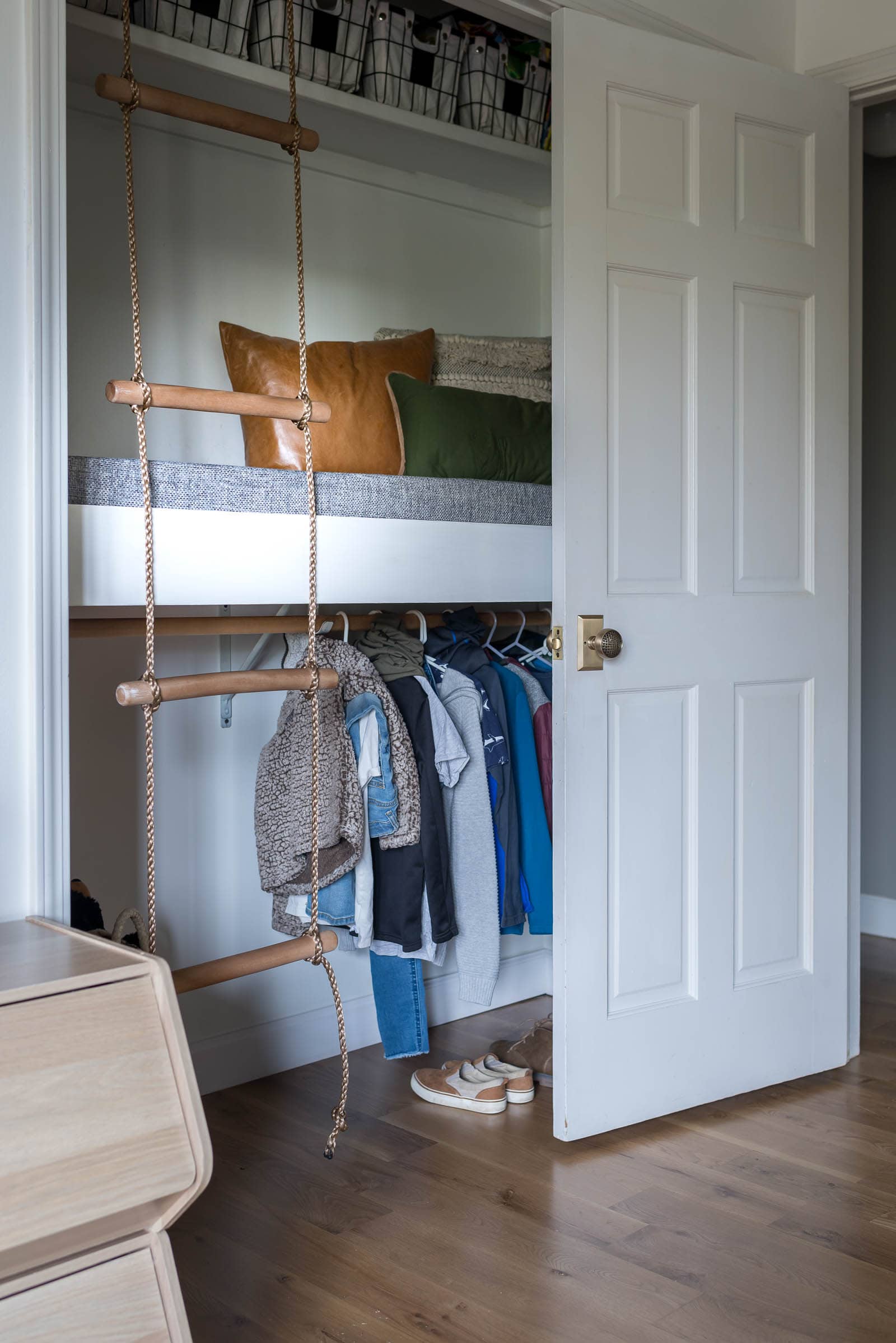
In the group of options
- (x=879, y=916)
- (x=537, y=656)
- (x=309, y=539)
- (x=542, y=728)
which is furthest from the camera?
(x=879, y=916)

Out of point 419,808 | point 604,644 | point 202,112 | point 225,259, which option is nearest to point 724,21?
point 225,259

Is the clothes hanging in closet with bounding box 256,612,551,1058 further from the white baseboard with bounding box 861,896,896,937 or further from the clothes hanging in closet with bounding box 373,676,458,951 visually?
the white baseboard with bounding box 861,896,896,937

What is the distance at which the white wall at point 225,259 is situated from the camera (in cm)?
261

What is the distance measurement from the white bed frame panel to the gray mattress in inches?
0.6

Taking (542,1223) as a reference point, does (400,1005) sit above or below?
above

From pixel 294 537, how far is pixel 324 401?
0.48 meters

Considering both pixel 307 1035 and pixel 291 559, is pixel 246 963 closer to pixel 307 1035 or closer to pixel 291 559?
pixel 291 559

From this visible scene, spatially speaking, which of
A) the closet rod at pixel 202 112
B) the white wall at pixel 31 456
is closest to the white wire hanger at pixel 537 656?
the closet rod at pixel 202 112

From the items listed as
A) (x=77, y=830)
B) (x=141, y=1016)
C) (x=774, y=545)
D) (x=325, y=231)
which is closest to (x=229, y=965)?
(x=141, y=1016)

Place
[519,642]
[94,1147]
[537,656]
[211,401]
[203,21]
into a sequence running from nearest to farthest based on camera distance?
1. [94,1147]
2. [211,401]
3. [203,21]
4. [537,656]
5. [519,642]

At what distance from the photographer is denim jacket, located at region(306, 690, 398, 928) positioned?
102 inches

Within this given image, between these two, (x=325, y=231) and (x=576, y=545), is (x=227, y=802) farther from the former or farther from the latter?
(x=325, y=231)

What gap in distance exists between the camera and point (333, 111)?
2.73 m

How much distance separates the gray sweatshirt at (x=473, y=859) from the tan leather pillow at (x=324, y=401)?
0.60 meters
